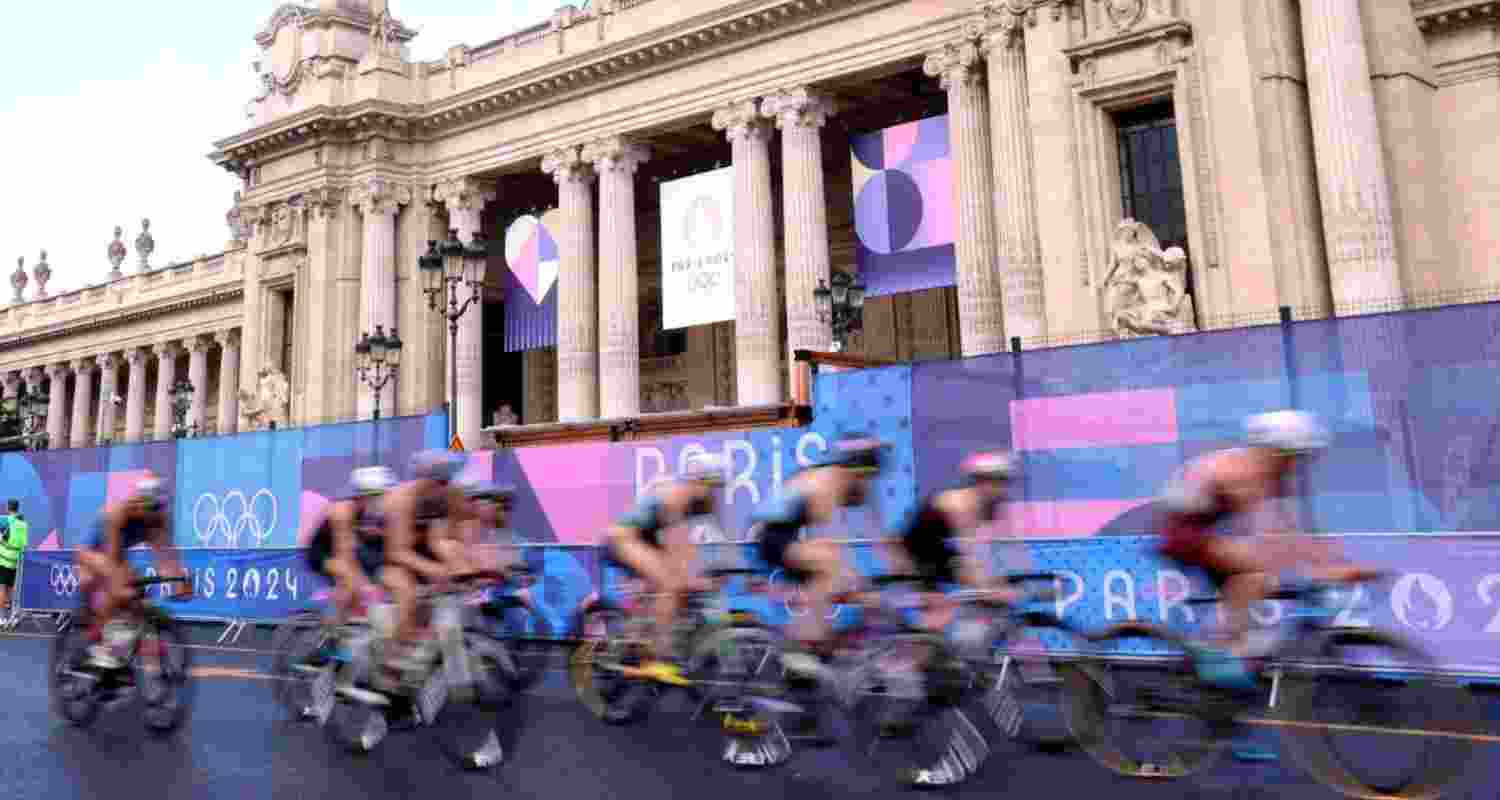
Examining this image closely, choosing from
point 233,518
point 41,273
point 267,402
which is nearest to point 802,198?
point 233,518

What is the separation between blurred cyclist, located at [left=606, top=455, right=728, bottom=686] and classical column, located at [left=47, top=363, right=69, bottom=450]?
69.5m

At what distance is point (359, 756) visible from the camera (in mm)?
8336

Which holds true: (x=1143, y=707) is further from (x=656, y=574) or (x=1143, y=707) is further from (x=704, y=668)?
(x=656, y=574)

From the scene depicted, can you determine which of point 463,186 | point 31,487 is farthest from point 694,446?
point 463,186

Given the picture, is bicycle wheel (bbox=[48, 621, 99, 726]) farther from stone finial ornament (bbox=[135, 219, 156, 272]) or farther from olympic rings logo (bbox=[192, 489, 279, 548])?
stone finial ornament (bbox=[135, 219, 156, 272])

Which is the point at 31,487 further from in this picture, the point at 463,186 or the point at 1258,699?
the point at 1258,699

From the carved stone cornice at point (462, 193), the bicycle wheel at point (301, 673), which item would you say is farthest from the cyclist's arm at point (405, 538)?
the carved stone cornice at point (462, 193)

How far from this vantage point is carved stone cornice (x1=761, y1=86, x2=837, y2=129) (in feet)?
104

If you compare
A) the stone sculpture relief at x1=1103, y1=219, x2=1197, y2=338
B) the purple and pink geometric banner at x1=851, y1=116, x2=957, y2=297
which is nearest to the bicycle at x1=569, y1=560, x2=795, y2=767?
the stone sculpture relief at x1=1103, y1=219, x2=1197, y2=338

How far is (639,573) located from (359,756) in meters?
2.35

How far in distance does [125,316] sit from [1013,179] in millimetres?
52354

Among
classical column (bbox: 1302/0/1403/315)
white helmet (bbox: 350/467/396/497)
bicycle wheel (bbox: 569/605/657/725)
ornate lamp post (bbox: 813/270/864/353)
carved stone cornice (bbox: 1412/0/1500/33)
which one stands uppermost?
A: carved stone cornice (bbox: 1412/0/1500/33)

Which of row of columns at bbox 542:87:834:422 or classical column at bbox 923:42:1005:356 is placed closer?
classical column at bbox 923:42:1005:356

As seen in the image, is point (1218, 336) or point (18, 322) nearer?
point (1218, 336)
